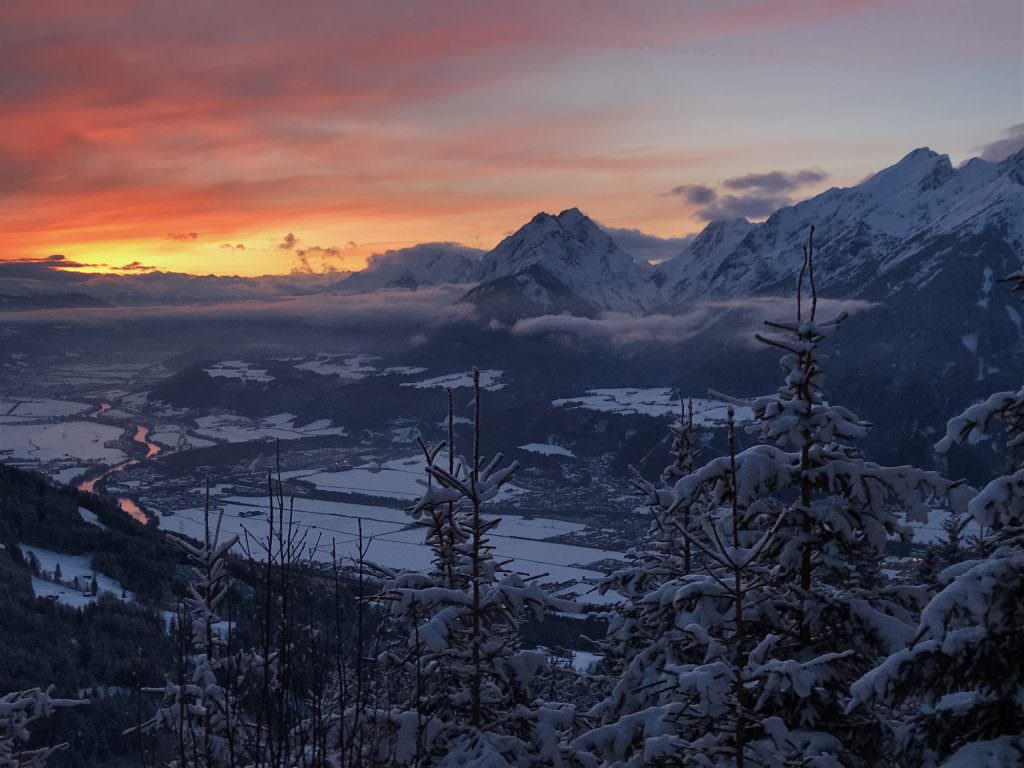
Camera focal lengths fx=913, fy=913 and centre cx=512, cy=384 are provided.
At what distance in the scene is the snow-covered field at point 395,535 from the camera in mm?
124125

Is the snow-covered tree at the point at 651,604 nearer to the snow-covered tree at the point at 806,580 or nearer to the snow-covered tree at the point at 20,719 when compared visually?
the snow-covered tree at the point at 806,580

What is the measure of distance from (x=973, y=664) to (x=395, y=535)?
146 metres

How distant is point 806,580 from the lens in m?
9.85

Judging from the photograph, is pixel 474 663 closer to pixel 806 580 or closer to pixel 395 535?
pixel 806 580

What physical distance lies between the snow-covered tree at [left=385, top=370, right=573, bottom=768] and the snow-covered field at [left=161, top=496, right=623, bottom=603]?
96269mm

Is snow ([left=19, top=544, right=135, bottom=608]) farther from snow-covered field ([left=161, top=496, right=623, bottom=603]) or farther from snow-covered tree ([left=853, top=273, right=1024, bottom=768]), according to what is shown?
snow-covered tree ([left=853, top=273, right=1024, bottom=768])

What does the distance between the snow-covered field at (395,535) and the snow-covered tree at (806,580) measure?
320ft

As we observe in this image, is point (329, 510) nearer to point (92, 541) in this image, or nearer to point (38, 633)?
point (92, 541)

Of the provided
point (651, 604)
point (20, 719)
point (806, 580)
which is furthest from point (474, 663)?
point (20, 719)

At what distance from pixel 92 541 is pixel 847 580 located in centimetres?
11711

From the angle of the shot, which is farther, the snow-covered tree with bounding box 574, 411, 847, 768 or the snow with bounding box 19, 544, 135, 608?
the snow with bounding box 19, 544, 135, 608

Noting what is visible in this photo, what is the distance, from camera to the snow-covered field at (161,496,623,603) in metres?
124

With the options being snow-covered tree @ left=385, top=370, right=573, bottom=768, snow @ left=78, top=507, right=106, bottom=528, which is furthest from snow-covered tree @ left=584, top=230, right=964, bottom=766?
snow @ left=78, top=507, right=106, bottom=528

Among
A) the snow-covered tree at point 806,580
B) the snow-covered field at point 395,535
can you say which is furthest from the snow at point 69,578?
the snow-covered tree at point 806,580
